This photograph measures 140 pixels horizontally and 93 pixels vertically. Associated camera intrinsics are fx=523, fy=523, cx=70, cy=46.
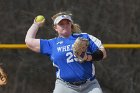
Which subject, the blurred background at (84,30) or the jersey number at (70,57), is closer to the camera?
the jersey number at (70,57)

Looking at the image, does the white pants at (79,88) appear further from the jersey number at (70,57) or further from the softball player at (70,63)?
the jersey number at (70,57)

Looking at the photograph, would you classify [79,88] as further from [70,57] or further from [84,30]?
[84,30]

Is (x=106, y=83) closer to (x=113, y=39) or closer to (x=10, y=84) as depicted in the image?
Answer: (x=113, y=39)

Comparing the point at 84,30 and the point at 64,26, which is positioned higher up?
the point at 64,26

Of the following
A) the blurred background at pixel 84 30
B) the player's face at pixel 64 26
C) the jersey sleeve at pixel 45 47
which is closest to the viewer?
the player's face at pixel 64 26

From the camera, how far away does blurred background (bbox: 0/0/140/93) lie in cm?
782

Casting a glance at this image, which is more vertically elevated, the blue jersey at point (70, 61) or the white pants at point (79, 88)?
the blue jersey at point (70, 61)

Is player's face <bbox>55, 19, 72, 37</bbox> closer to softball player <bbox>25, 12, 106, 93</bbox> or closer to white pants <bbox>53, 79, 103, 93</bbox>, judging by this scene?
softball player <bbox>25, 12, 106, 93</bbox>

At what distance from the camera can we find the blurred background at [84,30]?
7.82 metres

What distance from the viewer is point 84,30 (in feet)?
25.8

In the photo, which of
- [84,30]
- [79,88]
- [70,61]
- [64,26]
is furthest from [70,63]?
[84,30]

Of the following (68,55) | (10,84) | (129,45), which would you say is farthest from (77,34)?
(10,84)

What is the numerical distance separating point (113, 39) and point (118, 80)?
0.63 metres

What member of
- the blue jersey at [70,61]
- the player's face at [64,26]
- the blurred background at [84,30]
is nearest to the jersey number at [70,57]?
the blue jersey at [70,61]
